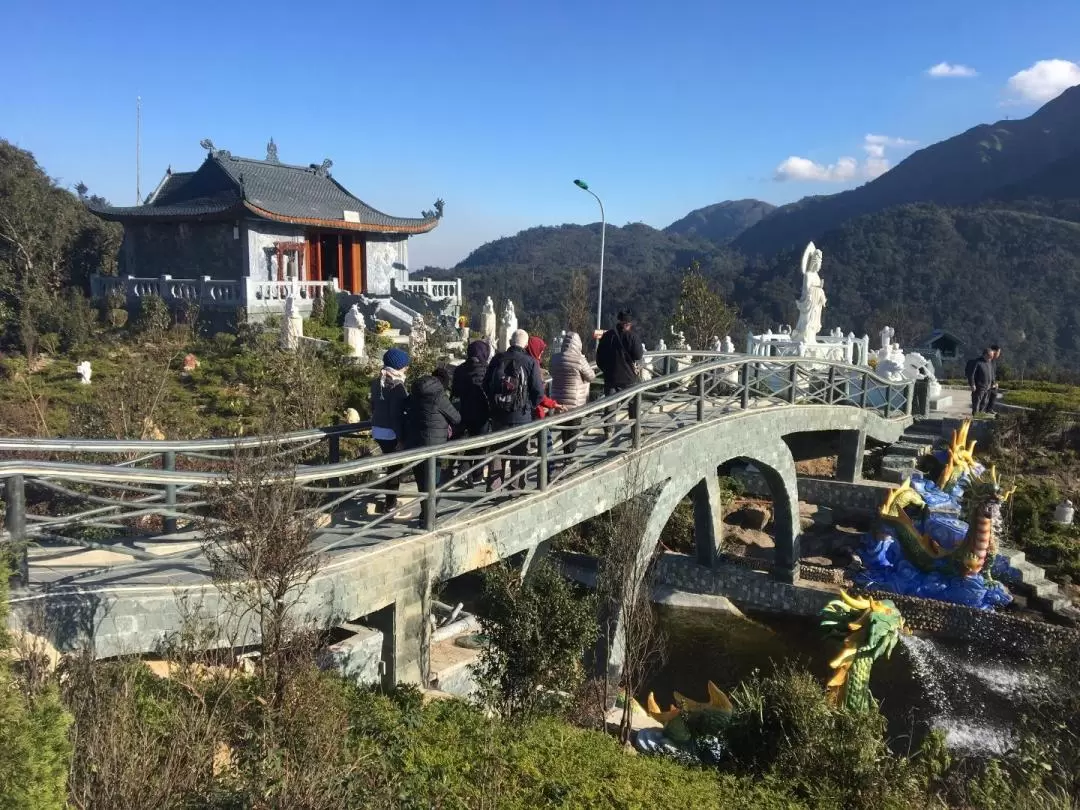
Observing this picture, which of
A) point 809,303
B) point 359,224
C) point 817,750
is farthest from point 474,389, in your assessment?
point 359,224

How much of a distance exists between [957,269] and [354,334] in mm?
65670

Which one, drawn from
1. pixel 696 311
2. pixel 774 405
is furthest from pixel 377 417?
pixel 696 311

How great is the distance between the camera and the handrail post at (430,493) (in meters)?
6.25

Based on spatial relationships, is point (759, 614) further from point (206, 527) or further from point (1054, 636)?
point (206, 527)

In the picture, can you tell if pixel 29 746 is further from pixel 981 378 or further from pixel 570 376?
pixel 981 378

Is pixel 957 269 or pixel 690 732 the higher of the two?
pixel 957 269

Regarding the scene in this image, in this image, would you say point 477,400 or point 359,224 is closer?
point 477,400

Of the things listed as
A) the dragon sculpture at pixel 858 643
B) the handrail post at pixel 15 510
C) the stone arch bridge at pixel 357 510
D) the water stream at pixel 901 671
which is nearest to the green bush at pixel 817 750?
the stone arch bridge at pixel 357 510

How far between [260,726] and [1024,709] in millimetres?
9547

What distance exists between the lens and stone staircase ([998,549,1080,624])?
12.5 metres

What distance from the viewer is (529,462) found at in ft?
25.9

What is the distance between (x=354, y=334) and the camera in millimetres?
19875

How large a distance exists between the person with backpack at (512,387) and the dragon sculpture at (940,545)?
811 cm

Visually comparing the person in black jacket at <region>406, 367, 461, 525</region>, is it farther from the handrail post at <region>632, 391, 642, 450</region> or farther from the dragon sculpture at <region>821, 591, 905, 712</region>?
the dragon sculpture at <region>821, 591, 905, 712</region>
